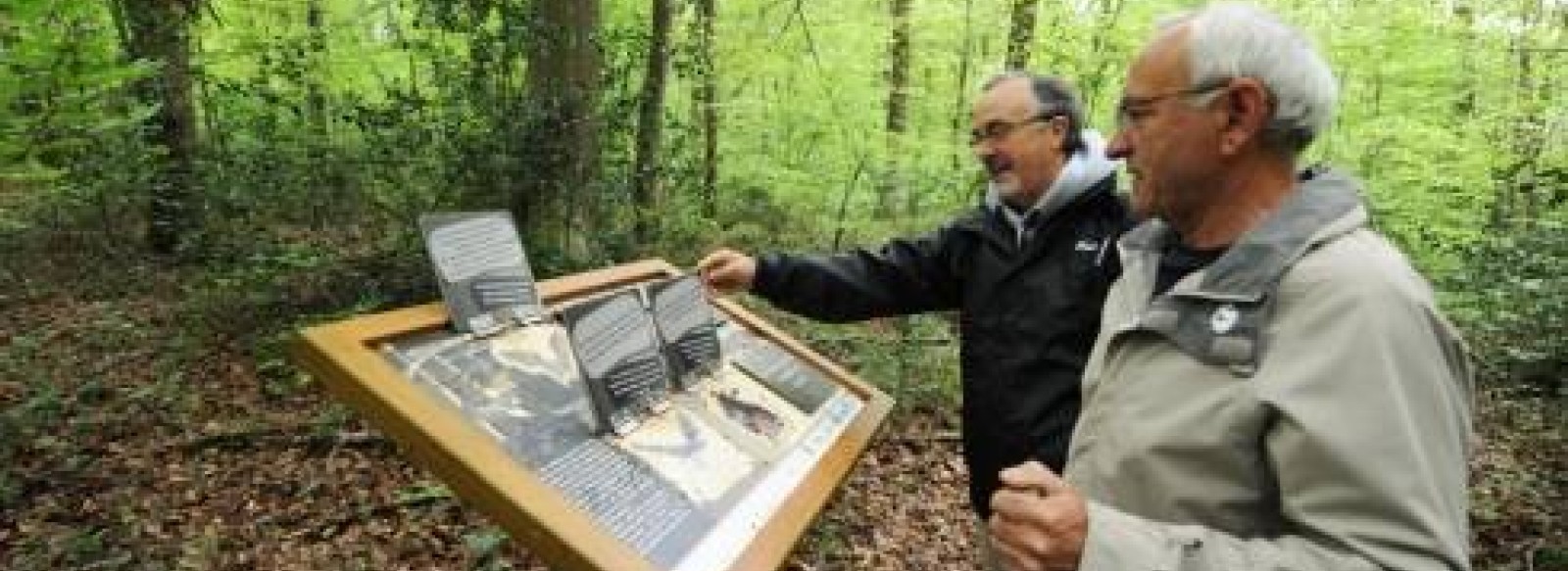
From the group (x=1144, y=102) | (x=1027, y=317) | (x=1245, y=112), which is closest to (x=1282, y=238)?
(x=1245, y=112)

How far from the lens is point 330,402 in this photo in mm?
6527

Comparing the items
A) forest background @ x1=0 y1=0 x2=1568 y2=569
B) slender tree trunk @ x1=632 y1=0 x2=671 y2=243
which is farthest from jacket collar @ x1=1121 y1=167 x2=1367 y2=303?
slender tree trunk @ x1=632 y1=0 x2=671 y2=243

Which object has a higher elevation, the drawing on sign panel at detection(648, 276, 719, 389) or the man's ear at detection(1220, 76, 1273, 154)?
the man's ear at detection(1220, 76, 1273, 154)

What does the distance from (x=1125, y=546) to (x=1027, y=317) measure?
1.67 m

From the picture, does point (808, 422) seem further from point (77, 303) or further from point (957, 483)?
point (77, 303)

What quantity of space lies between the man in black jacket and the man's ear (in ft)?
4.39

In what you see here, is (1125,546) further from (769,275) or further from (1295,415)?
(769,275)

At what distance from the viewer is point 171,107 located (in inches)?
369

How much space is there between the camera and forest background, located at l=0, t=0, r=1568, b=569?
214 inches

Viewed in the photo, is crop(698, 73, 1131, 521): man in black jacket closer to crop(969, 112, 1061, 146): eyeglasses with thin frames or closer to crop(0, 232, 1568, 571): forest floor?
crop(969, 112, 1061, 146): eyeglasses with thin frames

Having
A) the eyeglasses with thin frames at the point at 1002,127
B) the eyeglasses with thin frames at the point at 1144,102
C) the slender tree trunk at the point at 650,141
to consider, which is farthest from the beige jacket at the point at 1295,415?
the slender tree trunk at the point at 650,141

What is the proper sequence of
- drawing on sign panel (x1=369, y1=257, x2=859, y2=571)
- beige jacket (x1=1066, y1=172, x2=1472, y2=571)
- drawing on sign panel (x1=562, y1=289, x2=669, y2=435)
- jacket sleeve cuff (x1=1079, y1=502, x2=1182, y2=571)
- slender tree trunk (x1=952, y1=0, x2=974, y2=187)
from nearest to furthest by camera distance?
beige jacket (x1=1066, y1=172, x2=1472, y2=571), jacket sleeve cuff (x1=1079, y1=502, x2=1182, y2=571), drawing on sign panel (x1=369, y1=257, x2=859, y2=571), drawing on sign panel (x1=562, y1=289, x2=669, y2=435), slender tree trunk (x1=952, y1=0, x2=974, y2=187)

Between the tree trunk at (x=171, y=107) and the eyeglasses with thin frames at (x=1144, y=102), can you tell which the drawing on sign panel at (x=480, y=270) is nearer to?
the eyeglasses with thin frames at (x=1144, y=102)

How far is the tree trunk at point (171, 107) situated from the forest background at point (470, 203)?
0.03m
